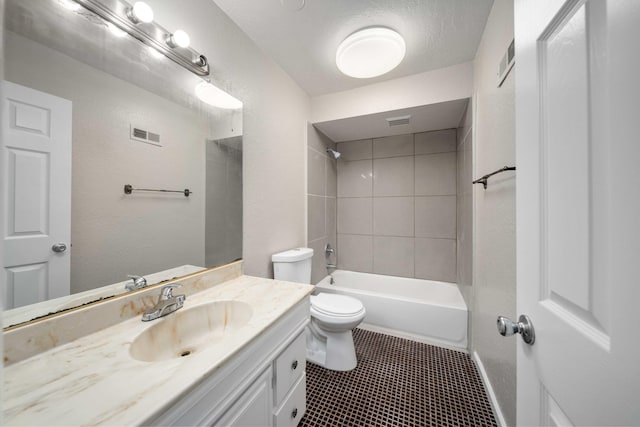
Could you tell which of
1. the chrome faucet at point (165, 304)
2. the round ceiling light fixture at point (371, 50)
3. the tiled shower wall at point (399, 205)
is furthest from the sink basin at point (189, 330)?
the tiled shower wall at point (399, 205)

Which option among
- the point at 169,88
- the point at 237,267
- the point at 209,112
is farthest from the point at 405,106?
the point at 237,267

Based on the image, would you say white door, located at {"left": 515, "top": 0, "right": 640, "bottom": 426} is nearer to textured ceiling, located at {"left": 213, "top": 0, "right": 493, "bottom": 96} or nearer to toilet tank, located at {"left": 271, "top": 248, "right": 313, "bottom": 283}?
textured ceiling, located at {"left": 213, "top": 0, "right": 493, "bottom": 96}

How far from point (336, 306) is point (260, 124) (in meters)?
1.46

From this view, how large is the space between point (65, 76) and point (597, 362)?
1591 millimetres

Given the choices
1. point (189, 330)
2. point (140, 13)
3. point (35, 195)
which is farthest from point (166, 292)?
point (140, 13)

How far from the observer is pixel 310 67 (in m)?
1.89

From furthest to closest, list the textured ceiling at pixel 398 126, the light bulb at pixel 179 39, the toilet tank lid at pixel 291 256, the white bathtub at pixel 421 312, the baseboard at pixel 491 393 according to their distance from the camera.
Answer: the textured ceiling at pixel 398 126 → the white bathtub at pixel 421 312 → the toilet tank lid at pixel 291 256 → the baseboard at pixel 491 393 → the light bulb at pixel 179 39

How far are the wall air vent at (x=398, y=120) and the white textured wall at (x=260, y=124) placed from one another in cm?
87

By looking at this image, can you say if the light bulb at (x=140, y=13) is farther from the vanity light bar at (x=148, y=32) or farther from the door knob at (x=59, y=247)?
the door knob at (x=59, y=247)

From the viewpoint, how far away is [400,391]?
1.49m

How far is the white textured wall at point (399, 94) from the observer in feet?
6.04

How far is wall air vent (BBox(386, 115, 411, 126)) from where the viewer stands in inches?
88.3

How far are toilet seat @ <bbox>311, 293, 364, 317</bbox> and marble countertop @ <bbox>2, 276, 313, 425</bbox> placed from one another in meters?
0.89

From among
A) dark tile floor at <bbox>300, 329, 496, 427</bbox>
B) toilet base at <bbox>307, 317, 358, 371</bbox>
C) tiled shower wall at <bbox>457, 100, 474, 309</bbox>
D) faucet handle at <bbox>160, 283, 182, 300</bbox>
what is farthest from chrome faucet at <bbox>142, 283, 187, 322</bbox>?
tiled shower wall at <bbox>457, 100, 474, 309</bbox>
